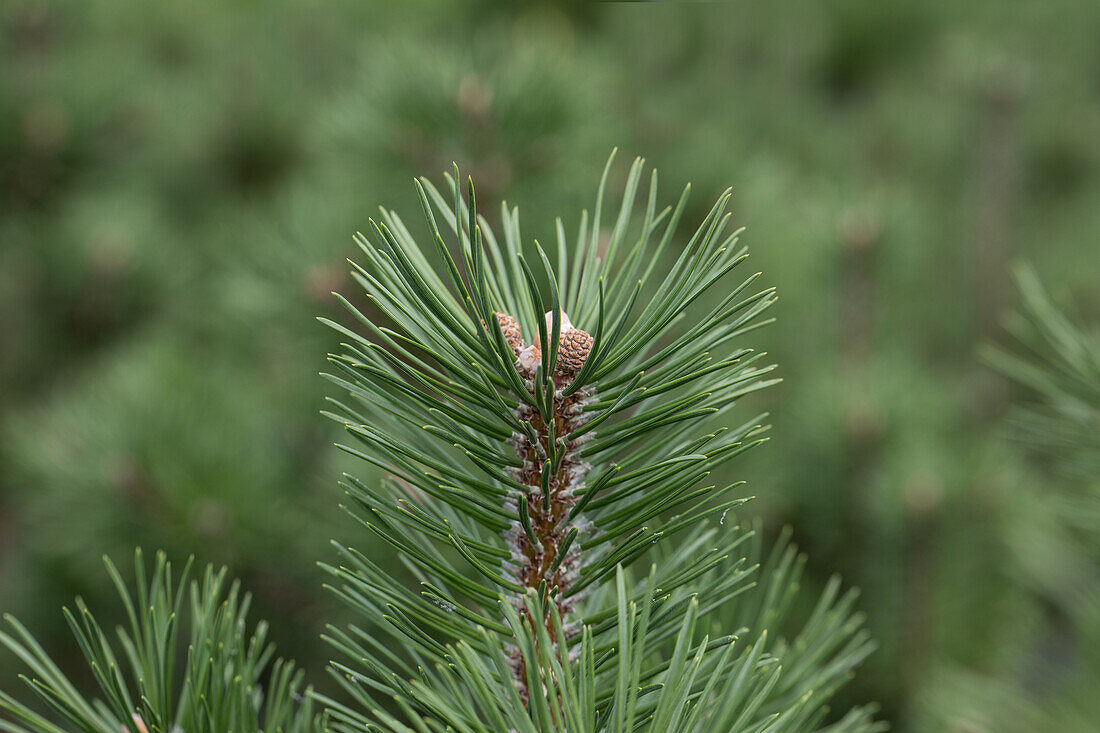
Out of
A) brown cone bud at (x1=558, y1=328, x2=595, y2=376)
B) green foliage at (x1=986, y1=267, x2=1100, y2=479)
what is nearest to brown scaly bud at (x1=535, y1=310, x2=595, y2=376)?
brown cone bud at (x1=558, y1=328, x2=595, y2=376)

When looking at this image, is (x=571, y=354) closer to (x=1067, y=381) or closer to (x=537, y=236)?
(x=1067, y=381)

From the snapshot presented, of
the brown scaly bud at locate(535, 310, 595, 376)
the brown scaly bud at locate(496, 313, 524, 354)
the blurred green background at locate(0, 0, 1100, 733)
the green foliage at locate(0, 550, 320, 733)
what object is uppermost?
the blurred green background at locate(0, 0, 1100, 733)

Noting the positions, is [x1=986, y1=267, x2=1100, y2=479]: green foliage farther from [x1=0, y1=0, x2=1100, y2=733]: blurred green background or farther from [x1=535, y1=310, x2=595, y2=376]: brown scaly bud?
[x1=535, y1=310, x2=595, y2=376]: brown scaly bud

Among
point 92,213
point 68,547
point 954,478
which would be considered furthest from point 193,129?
point 954,478

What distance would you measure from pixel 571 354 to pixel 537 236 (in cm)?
34

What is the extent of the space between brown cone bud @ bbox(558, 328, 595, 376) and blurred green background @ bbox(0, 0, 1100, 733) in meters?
0.22

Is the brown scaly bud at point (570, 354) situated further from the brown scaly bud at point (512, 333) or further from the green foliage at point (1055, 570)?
the green foliage at point (1055, 570)

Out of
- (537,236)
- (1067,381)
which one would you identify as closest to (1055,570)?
(1067,381)

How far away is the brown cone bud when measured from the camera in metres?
0.17

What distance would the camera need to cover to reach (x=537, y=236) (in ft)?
1.67

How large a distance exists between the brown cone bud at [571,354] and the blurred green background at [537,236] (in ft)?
0.73

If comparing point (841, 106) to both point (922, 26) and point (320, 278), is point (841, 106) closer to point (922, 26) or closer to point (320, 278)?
point (922, 26)

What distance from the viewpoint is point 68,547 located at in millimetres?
570

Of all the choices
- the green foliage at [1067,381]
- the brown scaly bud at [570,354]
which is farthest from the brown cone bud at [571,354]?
the green foliage at [1067,381]
